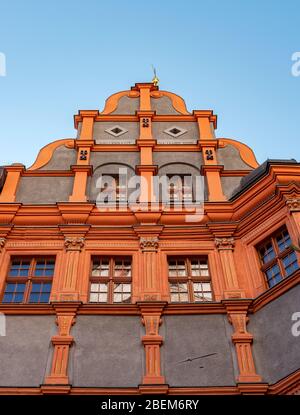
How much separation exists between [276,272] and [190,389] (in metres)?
3.53

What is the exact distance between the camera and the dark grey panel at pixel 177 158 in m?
16.8

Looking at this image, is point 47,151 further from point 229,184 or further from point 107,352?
point 107,352

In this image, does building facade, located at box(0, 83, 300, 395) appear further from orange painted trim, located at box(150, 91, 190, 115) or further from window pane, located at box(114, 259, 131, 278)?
orange painted trim, located at box(150, 91, 190, 115)

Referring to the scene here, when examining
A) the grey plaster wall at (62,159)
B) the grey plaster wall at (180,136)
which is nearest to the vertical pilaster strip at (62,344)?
the grey plaster wall at (62,159)

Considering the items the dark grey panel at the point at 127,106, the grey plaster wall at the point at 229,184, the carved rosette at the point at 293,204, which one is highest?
the dark grey panel at the point at 127,106

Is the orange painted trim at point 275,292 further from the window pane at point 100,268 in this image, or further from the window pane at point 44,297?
the window pane at point 44,297

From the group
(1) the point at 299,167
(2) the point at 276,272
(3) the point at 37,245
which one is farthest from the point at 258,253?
(3) the point at 37,245

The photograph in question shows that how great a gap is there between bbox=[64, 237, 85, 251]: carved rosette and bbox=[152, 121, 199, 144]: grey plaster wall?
5088 millimetres

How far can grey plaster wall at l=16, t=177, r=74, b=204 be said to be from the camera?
15664 millimetres

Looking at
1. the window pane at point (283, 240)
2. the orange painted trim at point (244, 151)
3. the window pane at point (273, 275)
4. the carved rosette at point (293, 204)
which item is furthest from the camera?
the orange painted trim at point (244, 151)

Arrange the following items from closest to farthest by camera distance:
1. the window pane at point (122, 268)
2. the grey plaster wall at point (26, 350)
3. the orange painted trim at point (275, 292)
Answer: the grey plaster wall at point (26, 350) → the orange painted trim at point (275, 292) → the window pane at point (122, 268)

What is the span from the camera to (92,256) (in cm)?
1400

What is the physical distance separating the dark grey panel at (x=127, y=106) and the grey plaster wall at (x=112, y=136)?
0.75m
